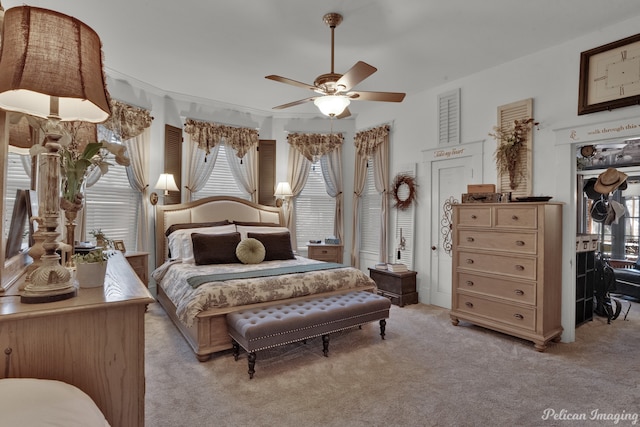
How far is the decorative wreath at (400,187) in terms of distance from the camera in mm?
5332

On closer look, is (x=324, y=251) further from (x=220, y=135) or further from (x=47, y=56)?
(x=47, y=56)

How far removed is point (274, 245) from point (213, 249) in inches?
32.2

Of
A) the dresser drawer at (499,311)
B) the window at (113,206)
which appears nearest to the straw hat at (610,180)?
the dresser drawer at (499,311)

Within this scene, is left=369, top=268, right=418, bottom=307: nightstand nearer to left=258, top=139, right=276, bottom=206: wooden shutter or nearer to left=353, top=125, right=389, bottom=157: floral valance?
left=353, top=125, right=389, bottom=157: floral valance

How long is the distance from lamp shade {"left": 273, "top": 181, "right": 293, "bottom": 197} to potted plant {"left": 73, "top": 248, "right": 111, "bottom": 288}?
4322 mm

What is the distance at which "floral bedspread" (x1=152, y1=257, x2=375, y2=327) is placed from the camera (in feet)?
10.2

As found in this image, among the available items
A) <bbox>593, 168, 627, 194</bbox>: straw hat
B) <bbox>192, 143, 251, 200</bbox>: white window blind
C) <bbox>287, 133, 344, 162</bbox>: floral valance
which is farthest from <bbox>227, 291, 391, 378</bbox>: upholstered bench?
<bbox>593, 168, 627, 194</bbox>: straw hat

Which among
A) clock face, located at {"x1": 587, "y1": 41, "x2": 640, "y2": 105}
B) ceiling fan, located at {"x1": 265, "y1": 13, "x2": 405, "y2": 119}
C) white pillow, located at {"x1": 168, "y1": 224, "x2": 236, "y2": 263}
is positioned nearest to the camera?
ceiling fan, located at {"x1": 265, "y1": 13, "x2": 405, "y2": 119}

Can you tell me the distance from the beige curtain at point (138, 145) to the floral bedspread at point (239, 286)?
0.91 m

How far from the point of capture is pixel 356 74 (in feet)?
9.30

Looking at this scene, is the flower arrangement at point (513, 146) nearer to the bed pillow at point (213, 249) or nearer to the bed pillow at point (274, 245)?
the bed pillow at point (274, 245)

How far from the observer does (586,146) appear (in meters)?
3.86

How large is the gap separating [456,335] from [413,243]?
177 cm

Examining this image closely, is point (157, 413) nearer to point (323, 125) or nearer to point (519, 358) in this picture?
point (519, 358)
